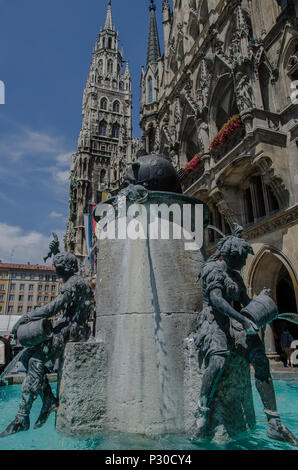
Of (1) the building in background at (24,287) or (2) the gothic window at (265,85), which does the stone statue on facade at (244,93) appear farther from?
(1) the building in background at (24,287)

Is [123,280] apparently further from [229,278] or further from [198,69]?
[198,69]

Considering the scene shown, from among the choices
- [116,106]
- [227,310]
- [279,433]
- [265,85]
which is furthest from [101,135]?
[279,433]

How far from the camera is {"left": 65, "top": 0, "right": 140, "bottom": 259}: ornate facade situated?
165 feet

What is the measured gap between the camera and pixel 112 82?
227 ft

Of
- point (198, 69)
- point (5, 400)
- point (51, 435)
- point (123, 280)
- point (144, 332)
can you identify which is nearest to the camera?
point (51, 435)

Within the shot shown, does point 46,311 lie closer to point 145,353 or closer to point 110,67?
point 145,353

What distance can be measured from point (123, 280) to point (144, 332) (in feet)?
2.40

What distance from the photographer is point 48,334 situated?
392 cm

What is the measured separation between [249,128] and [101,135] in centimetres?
5283

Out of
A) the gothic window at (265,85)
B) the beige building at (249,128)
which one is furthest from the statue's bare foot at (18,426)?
the gothic window at (265,85)

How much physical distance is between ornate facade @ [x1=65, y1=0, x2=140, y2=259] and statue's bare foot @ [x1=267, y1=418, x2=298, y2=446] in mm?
38507

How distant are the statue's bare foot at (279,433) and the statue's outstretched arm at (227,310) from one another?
3.18ft
